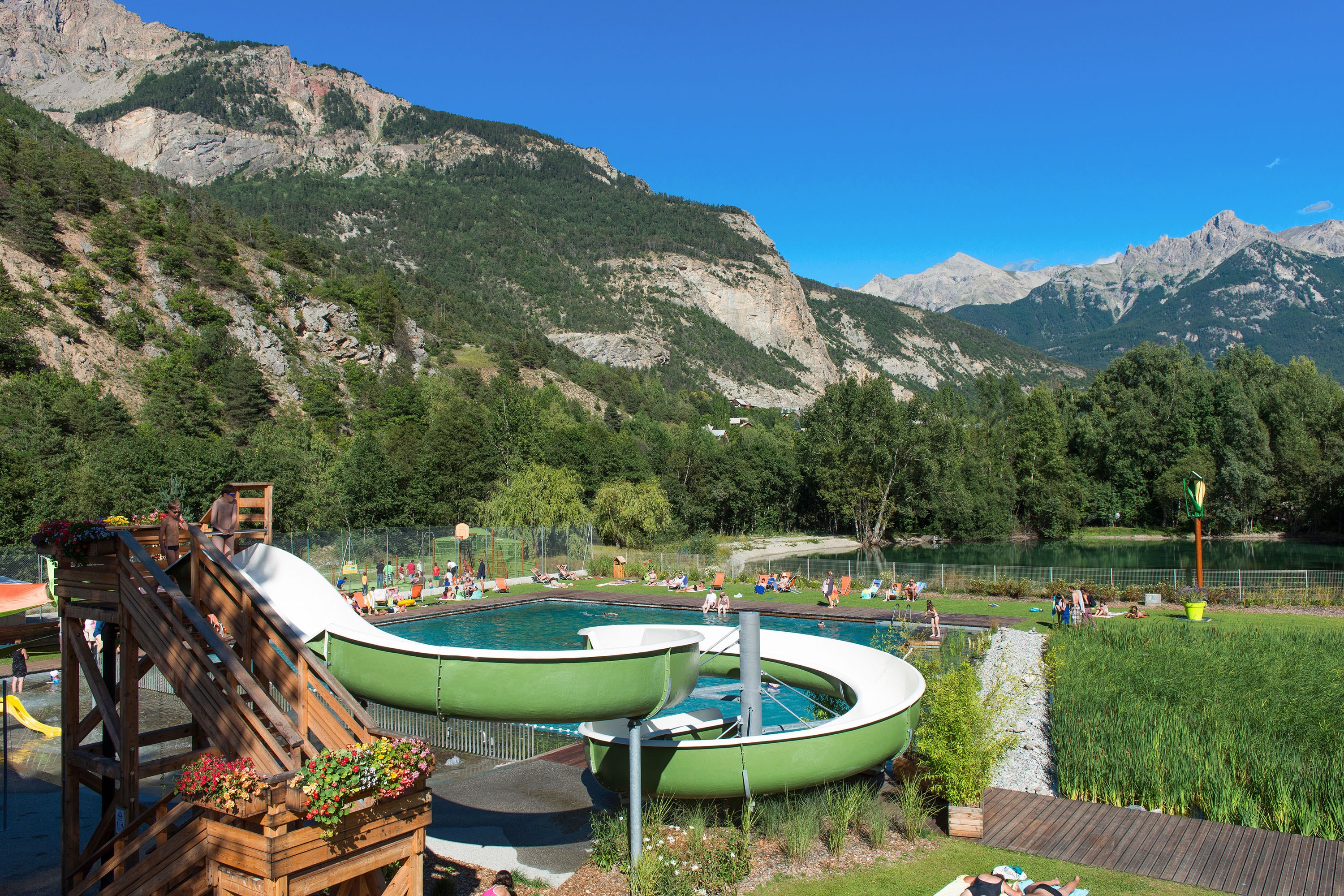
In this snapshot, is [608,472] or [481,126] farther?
[481,126]

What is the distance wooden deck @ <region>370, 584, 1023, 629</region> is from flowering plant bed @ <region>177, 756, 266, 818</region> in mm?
16545

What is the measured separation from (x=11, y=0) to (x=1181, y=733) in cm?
25215

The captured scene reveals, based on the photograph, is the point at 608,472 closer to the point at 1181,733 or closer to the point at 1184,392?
the point at 1184,392

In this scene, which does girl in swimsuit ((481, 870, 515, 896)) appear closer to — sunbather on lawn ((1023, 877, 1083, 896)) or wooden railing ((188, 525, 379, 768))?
wooden railing ((188, 525, 379, 768))

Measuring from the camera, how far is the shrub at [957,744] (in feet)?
24.0

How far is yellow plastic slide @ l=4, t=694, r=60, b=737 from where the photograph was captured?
34.7 feet

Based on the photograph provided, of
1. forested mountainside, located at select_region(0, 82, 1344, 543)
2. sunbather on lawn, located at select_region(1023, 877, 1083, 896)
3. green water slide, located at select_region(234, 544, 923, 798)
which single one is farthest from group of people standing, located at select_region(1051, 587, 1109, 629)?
forested mountainside, located at select_region(0, 82, 1344, 543)

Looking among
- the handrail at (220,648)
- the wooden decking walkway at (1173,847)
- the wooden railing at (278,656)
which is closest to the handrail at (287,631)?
the wooden railing at (278,656)

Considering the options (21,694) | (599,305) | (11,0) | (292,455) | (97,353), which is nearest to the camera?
(21,694)

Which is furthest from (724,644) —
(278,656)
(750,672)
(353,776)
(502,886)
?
(353,776)

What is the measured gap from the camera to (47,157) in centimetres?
6153

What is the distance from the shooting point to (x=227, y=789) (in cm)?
384

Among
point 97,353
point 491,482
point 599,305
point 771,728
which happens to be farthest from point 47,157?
point 599,305

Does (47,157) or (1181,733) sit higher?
(47,157)
